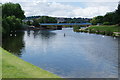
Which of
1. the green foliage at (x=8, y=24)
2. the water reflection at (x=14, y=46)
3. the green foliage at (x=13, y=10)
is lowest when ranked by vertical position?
the water reflection at (x=14, y=46)

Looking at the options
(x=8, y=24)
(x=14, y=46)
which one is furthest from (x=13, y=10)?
(x=14, y=46)

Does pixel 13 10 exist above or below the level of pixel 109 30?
above

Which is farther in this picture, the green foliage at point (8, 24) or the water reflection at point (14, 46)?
the green foliage at point (8, 24)

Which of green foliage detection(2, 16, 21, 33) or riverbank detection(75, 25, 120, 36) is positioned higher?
green foliage detection(2, 16, 21, 33)

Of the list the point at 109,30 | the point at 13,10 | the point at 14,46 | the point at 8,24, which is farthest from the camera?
the point at 13,10

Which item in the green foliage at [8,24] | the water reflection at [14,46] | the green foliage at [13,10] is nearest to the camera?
the water reflection at [14,46]

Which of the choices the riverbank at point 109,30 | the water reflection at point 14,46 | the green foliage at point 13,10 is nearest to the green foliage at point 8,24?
the water reflection at point 14,46

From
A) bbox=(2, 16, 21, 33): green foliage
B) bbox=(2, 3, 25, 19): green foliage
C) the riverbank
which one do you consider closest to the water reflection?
bbox=(2, 16, 21, 33): green foliage

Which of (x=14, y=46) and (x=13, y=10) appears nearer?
(x=14, y=46)

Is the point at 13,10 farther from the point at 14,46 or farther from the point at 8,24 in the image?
the point at 14,46

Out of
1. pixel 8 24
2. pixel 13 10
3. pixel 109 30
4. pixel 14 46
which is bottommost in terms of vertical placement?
pixel 14 46

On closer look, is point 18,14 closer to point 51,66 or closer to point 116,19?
point 116,19

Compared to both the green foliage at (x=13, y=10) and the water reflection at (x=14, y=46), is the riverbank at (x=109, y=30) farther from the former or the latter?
the green foliage at (x=13, y=10)

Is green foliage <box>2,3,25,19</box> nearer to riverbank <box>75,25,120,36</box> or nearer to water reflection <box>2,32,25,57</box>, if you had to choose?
riverbank <box>75,25,120,36</box>
